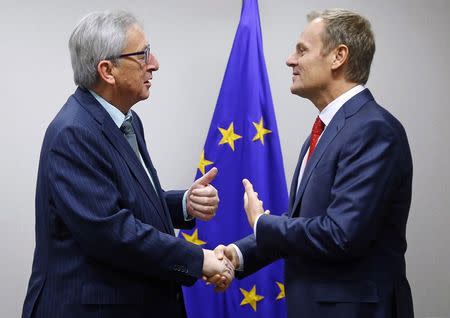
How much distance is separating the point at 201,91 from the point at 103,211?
157 cm

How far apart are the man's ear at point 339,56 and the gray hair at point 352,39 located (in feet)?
0.04

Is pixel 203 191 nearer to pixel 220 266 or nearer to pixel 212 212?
pixel 212 212

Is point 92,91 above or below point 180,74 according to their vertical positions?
below

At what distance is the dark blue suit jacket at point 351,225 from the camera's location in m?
1.75

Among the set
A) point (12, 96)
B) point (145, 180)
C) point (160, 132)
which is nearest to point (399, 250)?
point (145, 180)

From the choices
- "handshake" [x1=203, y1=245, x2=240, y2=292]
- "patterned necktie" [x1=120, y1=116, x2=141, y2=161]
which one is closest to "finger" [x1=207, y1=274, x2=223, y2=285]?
"handshake" [x1=203, y1=245, x2=240, y2=292]

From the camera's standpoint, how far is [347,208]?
5.72ft

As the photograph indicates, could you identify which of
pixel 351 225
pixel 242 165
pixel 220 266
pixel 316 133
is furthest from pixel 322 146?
pixel 242 165

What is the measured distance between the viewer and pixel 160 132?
3221mm

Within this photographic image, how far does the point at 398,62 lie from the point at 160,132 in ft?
4.49

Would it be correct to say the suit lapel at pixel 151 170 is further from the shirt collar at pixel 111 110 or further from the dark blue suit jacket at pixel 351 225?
the dark blue suit jacket at pixel 351 225

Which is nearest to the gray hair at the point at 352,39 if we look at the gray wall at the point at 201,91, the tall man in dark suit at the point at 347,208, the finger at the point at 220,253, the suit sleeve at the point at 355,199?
the tall man in dark suit at the point at 347,208

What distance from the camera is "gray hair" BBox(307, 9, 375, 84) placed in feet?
6.59

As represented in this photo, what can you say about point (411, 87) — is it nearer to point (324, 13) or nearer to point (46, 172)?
point (324, 13)
